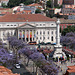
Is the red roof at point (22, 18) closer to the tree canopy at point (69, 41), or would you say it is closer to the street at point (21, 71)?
the tree canopy at point (69, 41)

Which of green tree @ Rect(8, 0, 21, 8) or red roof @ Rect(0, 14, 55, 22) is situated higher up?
red roof @ Rect(0, 14, 55, 22)

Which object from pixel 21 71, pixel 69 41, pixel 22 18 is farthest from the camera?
pixel 22 18

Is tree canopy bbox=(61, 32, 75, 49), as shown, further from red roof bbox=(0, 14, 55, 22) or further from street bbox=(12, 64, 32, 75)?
street bbox=(12, 64, 32, 75)

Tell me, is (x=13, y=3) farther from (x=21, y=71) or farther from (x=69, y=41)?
(x=21, y=71)

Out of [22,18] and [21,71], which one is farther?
[22,18]

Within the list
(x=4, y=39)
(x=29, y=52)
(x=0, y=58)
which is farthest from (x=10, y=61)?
(x=4, y=39)

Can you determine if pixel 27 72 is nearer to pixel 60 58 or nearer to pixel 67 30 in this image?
pixel 60 58

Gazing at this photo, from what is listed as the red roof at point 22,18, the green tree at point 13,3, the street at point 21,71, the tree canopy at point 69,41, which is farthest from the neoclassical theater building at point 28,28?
the green tree at point 13,3

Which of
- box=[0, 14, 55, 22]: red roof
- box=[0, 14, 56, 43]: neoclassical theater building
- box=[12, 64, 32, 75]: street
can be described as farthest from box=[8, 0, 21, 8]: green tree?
box=[12, 64, 32, 75]: street

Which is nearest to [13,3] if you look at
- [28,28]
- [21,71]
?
[28,28]
